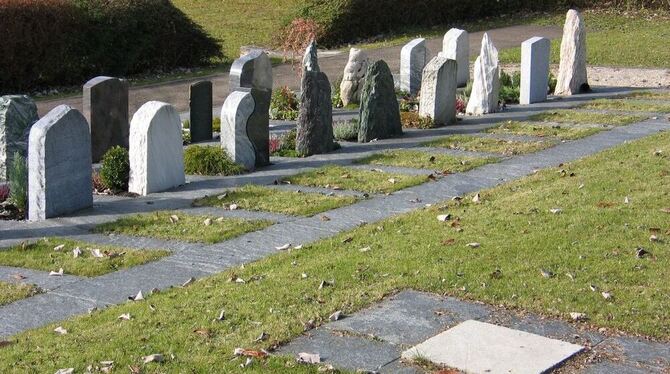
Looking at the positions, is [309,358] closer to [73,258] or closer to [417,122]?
[73,258]

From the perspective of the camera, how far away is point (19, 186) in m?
12.0

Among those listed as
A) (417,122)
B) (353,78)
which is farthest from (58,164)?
(353,78)

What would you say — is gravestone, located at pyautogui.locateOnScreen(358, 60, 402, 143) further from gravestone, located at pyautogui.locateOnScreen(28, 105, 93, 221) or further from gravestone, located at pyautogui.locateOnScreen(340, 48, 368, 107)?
gravestone, located at pyautogui.locateOnScreen(28, 105, 93, 221)

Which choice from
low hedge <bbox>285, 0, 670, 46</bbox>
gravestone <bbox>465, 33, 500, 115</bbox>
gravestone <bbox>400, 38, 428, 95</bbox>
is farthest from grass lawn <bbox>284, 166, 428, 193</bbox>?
low hedge <bbox>285, 0, 670, 46</bbox>

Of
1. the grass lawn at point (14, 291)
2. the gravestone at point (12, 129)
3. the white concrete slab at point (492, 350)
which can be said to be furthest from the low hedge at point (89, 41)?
the white concrete slab at point (492, 350)

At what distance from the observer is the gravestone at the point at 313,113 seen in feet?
48.5

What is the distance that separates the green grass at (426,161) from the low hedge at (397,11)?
14581mm

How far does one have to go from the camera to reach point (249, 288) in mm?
8758

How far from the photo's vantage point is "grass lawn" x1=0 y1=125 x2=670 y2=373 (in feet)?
24.7

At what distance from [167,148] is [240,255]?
3.25 meters

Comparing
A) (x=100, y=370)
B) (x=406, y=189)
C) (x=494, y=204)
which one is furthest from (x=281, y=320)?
(x=406, y=189)

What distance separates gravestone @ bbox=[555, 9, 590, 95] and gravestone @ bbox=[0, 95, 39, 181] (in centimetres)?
989

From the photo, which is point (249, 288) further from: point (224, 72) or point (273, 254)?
point (224, 72)

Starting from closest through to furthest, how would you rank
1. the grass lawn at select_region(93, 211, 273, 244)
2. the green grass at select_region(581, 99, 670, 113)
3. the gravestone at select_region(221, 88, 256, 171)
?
the grass lawn at select_region(93, 211, 273, 244) < the gravestone at select_region(221, 88, 256, 171) < the green grass at select_region(581, 99, 670, 113)
